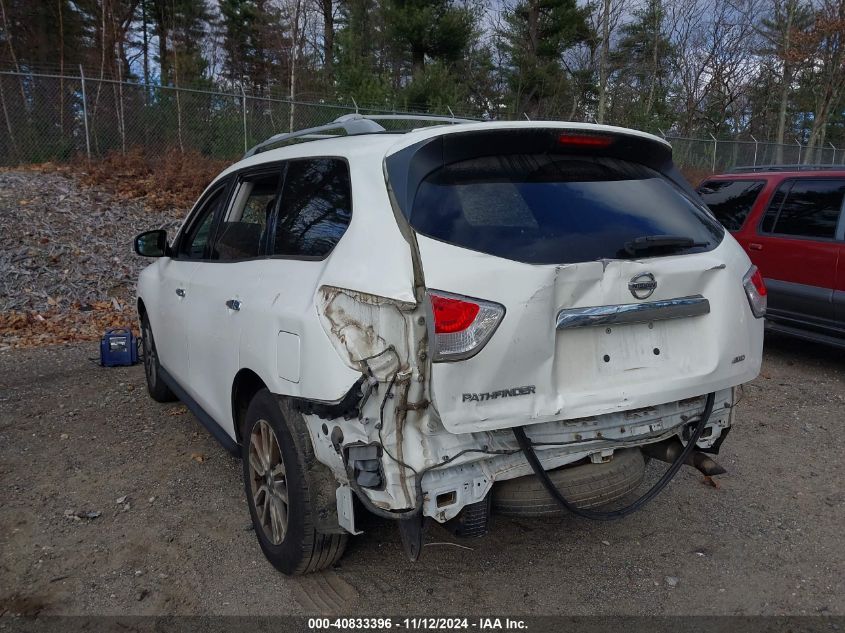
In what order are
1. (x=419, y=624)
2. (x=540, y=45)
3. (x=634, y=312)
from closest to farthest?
(x=634, y=312)
(x=419, y=624)
(x=540, y=45)

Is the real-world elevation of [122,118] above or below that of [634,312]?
above

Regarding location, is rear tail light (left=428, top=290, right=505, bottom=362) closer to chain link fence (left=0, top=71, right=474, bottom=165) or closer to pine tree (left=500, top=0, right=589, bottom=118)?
chain link fence (left=0, top=71, right=474, bottom=165)

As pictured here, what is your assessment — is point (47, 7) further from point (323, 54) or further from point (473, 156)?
point (473, 156)

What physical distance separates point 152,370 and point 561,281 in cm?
401

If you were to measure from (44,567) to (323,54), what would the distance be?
24.8m

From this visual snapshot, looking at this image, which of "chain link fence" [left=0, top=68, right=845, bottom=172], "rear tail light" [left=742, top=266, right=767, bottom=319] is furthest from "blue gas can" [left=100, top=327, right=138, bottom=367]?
"chain link fence" [left=0, top=68, right=845, bottom=172]

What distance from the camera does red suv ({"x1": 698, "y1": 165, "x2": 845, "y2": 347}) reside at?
20.1 feet

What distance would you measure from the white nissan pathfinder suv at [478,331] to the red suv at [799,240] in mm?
3764

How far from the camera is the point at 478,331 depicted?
233 centimetres

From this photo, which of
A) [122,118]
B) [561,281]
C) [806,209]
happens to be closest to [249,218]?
[561,281]

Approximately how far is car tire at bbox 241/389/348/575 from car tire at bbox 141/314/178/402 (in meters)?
2.27

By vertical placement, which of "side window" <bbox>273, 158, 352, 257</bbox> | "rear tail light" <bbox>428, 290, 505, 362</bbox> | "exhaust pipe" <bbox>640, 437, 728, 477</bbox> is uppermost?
"side window" <bbox>273, 158, 352, 257</bbox>

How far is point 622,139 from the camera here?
2.97 metres

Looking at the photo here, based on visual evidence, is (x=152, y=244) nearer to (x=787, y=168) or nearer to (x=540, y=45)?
(x=787, y=168)
